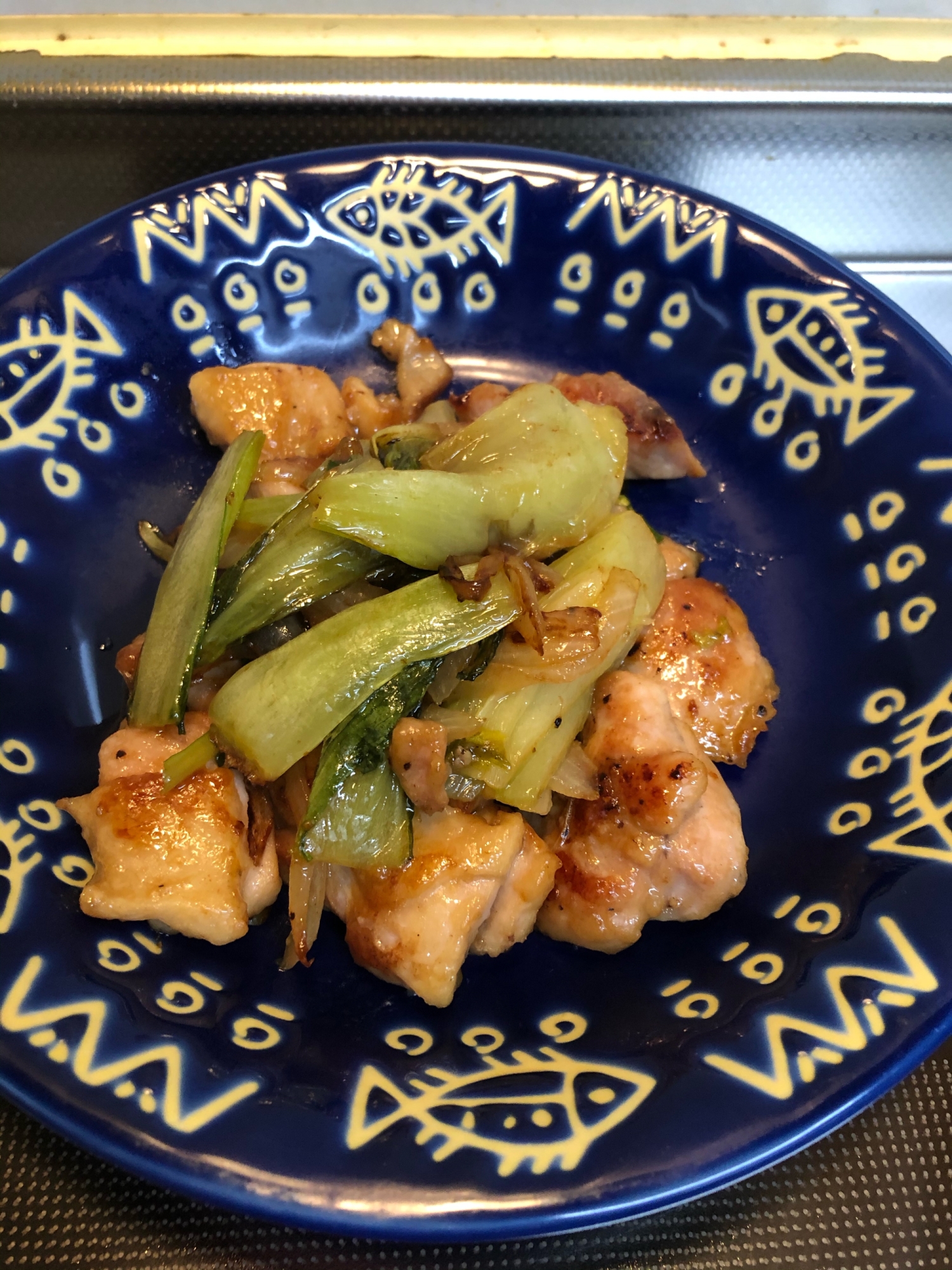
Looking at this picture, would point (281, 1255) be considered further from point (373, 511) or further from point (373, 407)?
point (373, 407)

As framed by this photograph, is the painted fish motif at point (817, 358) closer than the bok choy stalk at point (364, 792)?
No

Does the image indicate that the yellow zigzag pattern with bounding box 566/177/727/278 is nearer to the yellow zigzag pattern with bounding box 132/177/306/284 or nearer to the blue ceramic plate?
the blue ceramic plate

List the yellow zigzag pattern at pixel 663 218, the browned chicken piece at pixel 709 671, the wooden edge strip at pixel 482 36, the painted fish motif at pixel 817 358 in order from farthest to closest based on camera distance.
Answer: the wooden edge strip at pixel 482 36, the yellow zigzag pattern at pixel 663 218, the painted fish motif at pixel 817 358, the browned chicken piece at pixel 709 671

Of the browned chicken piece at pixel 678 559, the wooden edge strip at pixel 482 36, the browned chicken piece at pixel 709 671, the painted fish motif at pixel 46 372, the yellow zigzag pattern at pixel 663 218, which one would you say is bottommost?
the browned chicken piece at pixel 709 671

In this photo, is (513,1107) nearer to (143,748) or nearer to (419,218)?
(143,748)

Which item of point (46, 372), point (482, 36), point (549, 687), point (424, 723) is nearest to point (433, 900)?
point (424, 723)

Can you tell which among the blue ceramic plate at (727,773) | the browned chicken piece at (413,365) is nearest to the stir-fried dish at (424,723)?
the blue ceramic plate at (727,773)

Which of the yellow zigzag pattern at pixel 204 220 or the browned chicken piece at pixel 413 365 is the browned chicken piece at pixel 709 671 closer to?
the browned chicken piece at pixel 413 365
